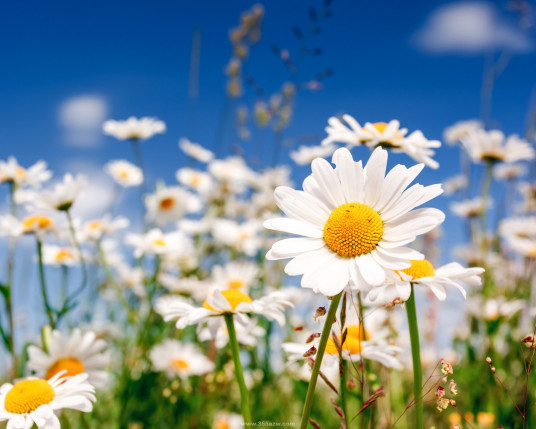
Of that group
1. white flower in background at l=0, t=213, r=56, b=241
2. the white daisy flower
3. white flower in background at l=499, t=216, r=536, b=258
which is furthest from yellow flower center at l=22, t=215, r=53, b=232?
white flower in background at l=499, t=216, r=536, b=258

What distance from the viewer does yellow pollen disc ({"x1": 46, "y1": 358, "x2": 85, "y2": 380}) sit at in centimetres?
151

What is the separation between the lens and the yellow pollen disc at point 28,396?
3.75 ft

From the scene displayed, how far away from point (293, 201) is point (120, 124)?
8.15 feet

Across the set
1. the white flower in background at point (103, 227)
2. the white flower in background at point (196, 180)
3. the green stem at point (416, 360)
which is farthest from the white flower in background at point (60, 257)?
the green stem at point (416, 360)

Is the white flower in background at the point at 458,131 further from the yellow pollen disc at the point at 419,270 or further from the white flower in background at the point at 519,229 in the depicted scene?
the yellow pollen disc at the point at 419,270

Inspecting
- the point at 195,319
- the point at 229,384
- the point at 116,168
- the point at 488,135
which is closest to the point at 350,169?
the point at 195,319

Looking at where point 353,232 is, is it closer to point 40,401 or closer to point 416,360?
point 416,360

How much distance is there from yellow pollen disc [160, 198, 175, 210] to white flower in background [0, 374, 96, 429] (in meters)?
2.50

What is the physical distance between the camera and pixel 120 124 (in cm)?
319

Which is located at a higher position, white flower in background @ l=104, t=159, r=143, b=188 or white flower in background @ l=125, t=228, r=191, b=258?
white flower in background @ l=104, t=159, r=143, b=188

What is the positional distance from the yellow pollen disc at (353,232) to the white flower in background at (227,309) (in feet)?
0.79

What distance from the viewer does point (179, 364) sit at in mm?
2451

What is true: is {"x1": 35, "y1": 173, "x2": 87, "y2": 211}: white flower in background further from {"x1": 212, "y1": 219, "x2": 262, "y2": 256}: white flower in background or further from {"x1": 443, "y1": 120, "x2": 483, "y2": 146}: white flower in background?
{"x1": 443, "y1": 120, "x2": 483, "y2": 146}: white flower in background

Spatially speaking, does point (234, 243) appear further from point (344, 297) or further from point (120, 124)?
point (344, 297)
